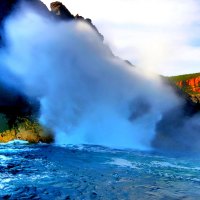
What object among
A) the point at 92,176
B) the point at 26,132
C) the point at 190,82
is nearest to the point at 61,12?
the point at 26,132

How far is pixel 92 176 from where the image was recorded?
18.7m

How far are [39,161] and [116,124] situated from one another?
18250 mm

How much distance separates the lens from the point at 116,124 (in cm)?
4019

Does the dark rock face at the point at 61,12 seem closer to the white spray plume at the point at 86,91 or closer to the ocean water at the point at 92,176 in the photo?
the white spray plume at the point at 86,91

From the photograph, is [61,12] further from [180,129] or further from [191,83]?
[191,83]

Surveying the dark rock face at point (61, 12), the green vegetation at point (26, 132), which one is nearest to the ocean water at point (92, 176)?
the green vegetation at point (26, 132)

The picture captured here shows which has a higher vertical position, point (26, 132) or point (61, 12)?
point (61, 12)

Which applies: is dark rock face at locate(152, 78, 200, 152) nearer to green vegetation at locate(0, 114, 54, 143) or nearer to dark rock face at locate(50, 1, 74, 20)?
green vegetation at locate(0, 114, 54, 143)

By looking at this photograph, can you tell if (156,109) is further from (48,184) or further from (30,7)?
(48,184)

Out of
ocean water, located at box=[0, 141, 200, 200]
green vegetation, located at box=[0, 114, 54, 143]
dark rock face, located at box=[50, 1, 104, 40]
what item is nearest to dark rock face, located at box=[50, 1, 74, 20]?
dark rock face, located at box=[50, 1, 104, 40]

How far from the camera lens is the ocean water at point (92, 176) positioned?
586 inches

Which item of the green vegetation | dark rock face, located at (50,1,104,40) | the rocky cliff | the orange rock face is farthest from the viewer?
the orange rock face

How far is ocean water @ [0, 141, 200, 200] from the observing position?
586 inches

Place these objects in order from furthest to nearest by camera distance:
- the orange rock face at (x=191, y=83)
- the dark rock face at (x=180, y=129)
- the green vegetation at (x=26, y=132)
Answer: the orange rock face at (x=191, y=83), the dark rock face at (x=180, y=129), the green vegetation at (x=26, y=132)
